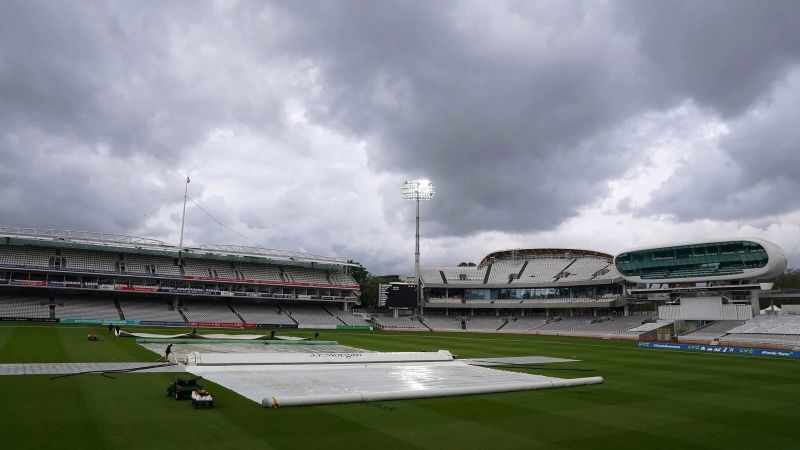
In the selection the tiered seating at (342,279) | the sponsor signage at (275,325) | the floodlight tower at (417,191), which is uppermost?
the floodlight tower at (417,191)

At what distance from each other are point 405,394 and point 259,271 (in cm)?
6842

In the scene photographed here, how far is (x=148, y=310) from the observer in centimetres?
6894

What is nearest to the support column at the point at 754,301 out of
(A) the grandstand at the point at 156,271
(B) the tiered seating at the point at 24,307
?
(A) the grandstand at the point at 156,271

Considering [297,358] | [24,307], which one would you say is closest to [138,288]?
[24,307]

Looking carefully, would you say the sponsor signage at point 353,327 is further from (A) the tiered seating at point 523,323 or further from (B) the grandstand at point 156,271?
(A) the tiered seating at point 523,323

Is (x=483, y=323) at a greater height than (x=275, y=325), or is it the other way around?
(x=275, y=325)

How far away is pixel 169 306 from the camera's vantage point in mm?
72438

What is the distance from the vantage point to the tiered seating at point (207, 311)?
7056 cm

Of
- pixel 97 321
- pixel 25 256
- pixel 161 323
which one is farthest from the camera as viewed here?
pixel 25 256

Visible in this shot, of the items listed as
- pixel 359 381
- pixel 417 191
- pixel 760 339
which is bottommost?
pixel 760 339

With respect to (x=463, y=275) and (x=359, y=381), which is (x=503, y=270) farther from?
(x=359, y=381)

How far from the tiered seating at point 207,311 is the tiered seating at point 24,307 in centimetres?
1601

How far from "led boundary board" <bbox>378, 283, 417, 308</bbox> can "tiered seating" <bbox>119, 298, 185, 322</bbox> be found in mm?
27738

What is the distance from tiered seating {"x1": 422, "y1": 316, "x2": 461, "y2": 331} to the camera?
7969 cm
